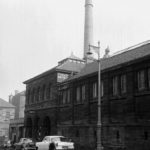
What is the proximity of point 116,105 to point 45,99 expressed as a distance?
677 inches

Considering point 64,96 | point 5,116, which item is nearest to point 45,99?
point 64,96

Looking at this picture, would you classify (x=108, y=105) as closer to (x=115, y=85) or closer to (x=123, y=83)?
(x=115, y=85)

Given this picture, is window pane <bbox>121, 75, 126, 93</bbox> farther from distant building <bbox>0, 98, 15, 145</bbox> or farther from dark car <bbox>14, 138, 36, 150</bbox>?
distant building <bbox>0, 98, 15, 145</bbox>

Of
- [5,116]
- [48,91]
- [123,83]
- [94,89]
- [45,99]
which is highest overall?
[48,91]

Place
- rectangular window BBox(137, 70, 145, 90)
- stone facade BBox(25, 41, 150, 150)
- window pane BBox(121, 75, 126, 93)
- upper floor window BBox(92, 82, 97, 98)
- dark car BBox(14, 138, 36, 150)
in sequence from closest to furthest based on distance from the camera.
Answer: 1. stone facade BBox(25, 41, 150, 150)
2. rectangular window BBox(137, 70, 145, 90)
3. window pane BBox(121, 75, 126, 93)
4. upper floor window BBox(92, 82, 97, 98)
5. dark car BBox(14, 138, 36, 150)

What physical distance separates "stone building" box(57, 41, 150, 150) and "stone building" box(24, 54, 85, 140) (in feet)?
10.5

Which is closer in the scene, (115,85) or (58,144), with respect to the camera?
(58,144)

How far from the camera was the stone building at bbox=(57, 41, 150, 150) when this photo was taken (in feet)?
78.2

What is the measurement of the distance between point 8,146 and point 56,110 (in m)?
8.45

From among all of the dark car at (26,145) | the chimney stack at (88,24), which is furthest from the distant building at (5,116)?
the dark car at (26,145)

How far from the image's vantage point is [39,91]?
1762 inches

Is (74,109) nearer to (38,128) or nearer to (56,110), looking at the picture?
(56,110)

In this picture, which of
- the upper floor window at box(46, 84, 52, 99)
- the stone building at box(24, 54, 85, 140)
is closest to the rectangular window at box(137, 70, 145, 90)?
the stone building at box(24, 54, 85, 140)

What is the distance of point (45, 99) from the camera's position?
4194 centimetres
